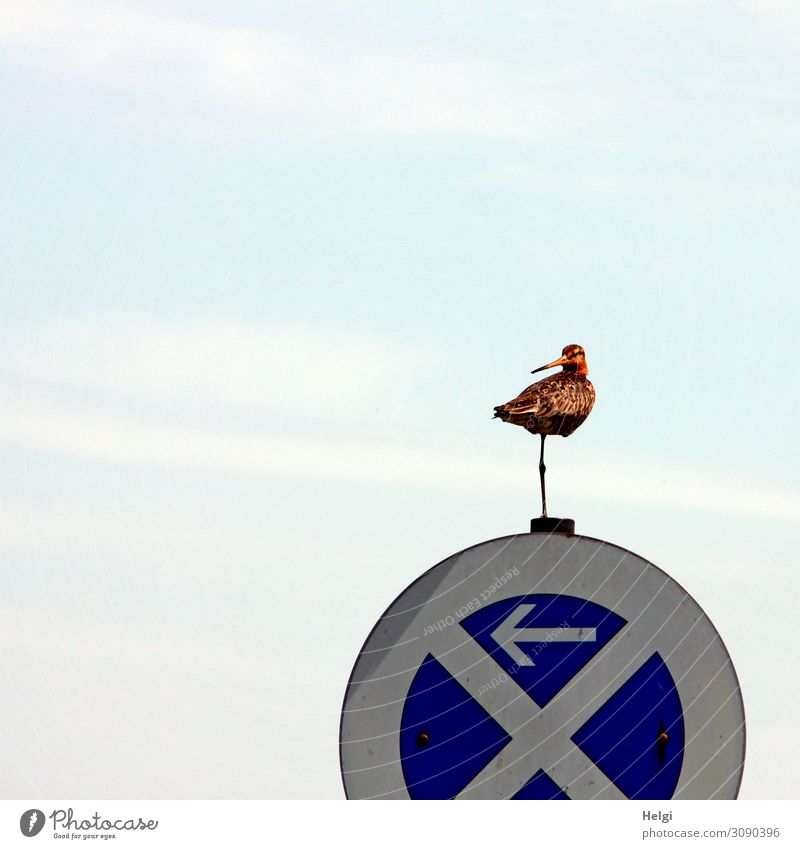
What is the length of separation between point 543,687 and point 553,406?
6.55ft

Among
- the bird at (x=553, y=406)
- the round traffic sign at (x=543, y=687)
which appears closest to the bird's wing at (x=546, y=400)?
the bird at (x=553, y=406)

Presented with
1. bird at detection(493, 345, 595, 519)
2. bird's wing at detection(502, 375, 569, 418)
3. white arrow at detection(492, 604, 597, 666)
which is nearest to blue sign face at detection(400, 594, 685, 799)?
white arrow at detection(492, 604, 597, 666)

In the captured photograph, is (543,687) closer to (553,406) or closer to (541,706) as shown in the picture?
(541,706)

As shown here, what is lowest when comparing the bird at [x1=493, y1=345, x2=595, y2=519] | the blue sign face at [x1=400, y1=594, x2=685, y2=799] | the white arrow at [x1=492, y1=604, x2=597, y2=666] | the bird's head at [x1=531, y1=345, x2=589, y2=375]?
the blue sign face at [x1=400, y1=594, x2=685, y2=799]

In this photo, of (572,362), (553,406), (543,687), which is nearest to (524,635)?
(543,687)

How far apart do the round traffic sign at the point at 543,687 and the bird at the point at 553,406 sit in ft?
5.29

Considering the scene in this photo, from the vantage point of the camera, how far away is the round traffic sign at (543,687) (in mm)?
4309

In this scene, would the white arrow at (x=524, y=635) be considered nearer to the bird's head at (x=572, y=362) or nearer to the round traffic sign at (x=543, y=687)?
the round traffic sign at (x=543, y=687)

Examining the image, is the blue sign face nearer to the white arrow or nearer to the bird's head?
the white arrow

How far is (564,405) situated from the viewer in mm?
6105

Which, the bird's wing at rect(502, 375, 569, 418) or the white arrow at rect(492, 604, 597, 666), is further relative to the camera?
the bird's wing at rect(502, 375, 569, 418)

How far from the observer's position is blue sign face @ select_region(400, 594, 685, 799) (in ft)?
14.3

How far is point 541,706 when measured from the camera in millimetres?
4395
